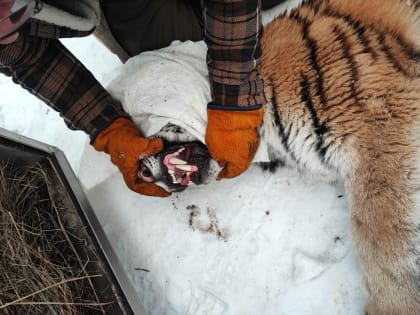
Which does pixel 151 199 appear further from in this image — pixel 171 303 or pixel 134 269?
pixel 171 303

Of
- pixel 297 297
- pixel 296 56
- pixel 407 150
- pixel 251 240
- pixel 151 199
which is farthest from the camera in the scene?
pixel 151 199

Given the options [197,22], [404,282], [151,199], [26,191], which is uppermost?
[197,22]

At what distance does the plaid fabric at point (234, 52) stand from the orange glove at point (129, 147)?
0.82ft

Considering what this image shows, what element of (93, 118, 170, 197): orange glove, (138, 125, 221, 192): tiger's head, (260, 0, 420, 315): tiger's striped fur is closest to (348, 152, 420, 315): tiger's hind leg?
(260, 0, 420, 315): tiger's striped fur

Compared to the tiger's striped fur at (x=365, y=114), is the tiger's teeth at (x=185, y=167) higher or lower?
lower

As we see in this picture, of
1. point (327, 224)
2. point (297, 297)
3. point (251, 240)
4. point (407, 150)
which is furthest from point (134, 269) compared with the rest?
point (407, 150)

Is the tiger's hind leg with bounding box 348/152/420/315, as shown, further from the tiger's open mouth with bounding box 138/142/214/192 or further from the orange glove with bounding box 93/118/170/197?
the orange glove with bounding box 93/118/170/197

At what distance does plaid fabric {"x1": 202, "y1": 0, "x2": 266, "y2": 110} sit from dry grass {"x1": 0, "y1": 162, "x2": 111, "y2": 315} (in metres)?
0.69

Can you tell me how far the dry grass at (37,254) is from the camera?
54.1 inches

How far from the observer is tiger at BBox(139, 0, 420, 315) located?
4.32 feet

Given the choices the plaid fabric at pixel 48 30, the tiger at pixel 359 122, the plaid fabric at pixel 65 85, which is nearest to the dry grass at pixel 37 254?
the plaid fabric at pixel 65 85

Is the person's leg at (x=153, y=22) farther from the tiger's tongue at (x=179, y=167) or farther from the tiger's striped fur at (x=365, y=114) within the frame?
the tiger's tongue at (x=179, y=167)

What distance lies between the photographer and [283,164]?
172 centimetres

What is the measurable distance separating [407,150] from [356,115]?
0.18m
